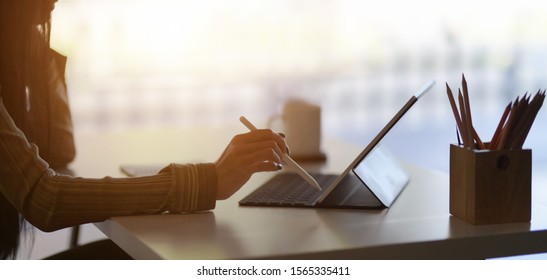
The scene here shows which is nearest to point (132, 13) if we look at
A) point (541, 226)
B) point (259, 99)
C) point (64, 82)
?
point (259, 99)

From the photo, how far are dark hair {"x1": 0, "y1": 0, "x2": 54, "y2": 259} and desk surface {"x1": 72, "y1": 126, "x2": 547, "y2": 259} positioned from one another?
345 mm

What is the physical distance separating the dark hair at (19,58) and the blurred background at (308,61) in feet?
7.89

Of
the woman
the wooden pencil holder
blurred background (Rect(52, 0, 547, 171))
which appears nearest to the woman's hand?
the woman

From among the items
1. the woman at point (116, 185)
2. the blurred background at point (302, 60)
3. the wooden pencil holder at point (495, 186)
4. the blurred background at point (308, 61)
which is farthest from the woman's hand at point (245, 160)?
the blurred background at point (308, 61)

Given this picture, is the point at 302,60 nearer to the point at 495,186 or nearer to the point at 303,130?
the point at 303,130

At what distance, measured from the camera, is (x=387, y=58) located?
4656 millimetres

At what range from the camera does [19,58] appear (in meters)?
1.42

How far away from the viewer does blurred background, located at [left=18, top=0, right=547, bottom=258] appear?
407 cm

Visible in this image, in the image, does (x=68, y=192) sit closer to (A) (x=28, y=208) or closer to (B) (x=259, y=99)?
(A) (x=28, y=208)

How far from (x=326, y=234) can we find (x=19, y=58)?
0.71 metres

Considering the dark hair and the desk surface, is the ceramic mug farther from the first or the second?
the dark hair

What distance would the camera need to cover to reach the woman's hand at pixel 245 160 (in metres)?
1.19

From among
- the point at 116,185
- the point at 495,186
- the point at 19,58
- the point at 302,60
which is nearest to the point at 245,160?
the point at 116,185
